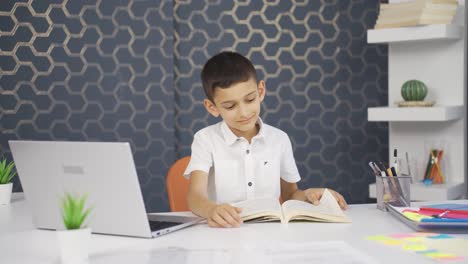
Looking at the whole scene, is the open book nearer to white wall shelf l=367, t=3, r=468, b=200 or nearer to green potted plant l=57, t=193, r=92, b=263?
green potted plant l=57, t=193, r=92, b=263

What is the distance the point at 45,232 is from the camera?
1.79 m

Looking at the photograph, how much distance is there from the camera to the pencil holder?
1971 mm

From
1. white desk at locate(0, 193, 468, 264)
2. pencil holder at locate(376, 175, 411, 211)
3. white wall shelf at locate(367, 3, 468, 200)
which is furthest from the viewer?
white wall shelf at locate(367, 3, 468, 200)

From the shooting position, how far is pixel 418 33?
3344 mm

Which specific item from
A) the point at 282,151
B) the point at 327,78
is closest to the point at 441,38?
the point at 327,78

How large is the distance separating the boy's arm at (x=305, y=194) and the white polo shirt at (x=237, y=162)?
0.10m

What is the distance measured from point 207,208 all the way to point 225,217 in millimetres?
131

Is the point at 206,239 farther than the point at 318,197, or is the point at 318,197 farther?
the point at 318,197

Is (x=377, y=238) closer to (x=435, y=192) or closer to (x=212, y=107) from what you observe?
(x=212, y=107)

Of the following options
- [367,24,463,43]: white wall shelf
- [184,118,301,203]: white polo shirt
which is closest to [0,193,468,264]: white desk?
[184,118,301,203]: white polo shirt

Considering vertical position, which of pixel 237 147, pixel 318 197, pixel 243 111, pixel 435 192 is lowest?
pixel 435 192

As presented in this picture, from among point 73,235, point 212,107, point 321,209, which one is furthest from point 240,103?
point 73,235

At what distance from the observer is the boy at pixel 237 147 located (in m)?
2.19

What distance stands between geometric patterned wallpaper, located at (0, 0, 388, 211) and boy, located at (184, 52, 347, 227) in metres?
1.71
